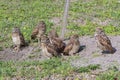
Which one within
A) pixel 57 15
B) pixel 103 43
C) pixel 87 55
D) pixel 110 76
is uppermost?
pixel 103 43

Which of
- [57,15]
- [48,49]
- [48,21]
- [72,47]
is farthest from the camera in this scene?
[57,15]

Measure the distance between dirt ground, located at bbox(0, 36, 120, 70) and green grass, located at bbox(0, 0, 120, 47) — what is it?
3.22 ft

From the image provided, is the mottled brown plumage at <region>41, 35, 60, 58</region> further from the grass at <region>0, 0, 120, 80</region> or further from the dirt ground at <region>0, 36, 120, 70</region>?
the dirt ground at <region>0, 36, 120, 70</region>

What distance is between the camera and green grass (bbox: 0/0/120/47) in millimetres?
18875

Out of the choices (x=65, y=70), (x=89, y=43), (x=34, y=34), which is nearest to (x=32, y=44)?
(x=34, y=34)

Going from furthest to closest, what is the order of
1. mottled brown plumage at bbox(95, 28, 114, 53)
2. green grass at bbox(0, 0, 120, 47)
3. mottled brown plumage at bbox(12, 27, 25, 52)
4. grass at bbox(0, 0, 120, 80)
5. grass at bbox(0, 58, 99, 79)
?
green grass at bbox(0, 0, 120, 47), mottled brown plumage at bbox(12, 27, 25, 52), mottled brown plumage at bbox(95, 28, 114, 53), grass at bbox(0, 0, 120, 80), grass at bbox(0, 58, 99, 79)

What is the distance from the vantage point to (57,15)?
21234mm

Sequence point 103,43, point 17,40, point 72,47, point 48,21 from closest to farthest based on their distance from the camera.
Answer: point 103,43
point 72,47
point 17,40
point 48,21

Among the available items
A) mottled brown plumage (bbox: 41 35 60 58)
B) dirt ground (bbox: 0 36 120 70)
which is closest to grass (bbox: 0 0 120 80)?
dirt ground (bbox: 0 36 120 70)

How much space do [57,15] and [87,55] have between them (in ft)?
22.0

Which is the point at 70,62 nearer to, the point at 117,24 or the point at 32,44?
the point at 32,44

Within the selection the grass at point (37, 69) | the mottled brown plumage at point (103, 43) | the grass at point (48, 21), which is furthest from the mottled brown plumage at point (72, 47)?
the grass at point (48, 21)

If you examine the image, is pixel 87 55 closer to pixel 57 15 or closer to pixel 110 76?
pixel 110 76

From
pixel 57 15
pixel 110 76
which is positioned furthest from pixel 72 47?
pixel 57 15
